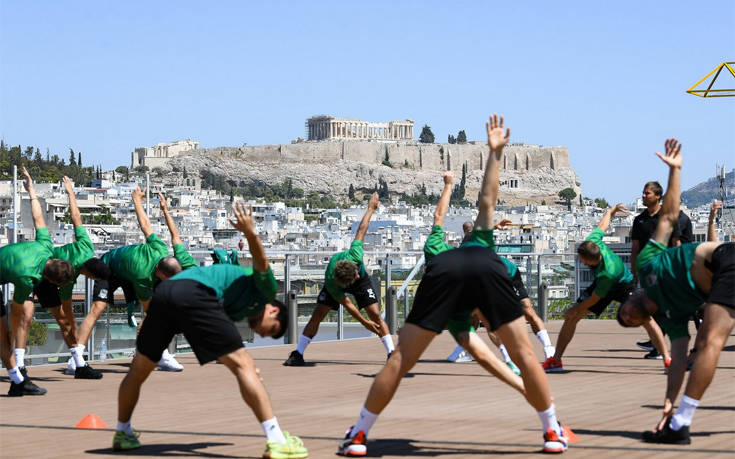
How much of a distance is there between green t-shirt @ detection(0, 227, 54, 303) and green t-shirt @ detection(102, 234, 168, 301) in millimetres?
1534

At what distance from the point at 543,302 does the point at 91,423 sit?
12.6 metres

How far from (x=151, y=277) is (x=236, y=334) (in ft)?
17.8

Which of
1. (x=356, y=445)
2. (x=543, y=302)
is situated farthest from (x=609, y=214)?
(x=543, y=302)

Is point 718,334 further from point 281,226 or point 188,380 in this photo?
point 281,226


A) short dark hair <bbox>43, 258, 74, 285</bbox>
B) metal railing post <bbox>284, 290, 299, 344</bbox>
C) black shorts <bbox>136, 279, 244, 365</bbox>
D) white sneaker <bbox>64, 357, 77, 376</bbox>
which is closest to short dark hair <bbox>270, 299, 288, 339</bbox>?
black shorts <bbox>136, 279, 244, 365</bbox>

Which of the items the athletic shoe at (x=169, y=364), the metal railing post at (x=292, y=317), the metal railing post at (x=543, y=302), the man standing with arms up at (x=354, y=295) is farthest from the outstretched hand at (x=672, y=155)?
the metal railing post at (x=543, y=302)

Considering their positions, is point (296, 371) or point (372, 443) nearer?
point (372, 443)

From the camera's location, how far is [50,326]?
45.8ft

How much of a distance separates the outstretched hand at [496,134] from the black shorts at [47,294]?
5.67 metres

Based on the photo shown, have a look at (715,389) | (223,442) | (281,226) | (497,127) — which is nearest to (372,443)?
(223,442)

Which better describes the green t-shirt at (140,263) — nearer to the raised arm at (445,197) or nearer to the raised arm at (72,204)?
the raised arm at (72,204)

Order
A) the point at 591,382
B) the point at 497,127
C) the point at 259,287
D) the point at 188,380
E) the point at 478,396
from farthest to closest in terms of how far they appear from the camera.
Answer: the point at 188,380 → the point at 591,382 → the point at 478,396 → the point at 497,127 → the point at 259,287

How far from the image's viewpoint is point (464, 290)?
22.5 feet

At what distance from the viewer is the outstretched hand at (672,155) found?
7391 millimetres
